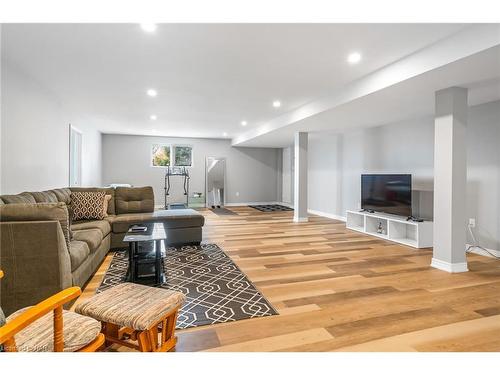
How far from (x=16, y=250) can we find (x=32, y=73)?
271cm

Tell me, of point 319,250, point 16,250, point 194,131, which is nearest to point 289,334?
point 16,250

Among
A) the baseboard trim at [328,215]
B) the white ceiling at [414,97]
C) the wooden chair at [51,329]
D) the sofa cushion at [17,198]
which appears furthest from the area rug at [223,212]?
the wooden chair at [51,329]

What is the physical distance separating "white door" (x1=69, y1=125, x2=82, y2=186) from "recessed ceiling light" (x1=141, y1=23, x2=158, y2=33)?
3.91 metres

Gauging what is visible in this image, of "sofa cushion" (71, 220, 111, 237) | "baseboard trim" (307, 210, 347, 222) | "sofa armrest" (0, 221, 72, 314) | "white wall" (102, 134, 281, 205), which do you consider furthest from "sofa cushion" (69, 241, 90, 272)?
"white wall" (102, 134, 281, 205)

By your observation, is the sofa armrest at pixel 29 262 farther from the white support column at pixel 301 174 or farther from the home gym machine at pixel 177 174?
the home gym machine at pixel 177 174

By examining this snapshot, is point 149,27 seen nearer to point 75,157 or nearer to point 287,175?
point 75,157

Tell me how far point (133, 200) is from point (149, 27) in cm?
306

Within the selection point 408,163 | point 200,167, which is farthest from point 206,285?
point 200,167

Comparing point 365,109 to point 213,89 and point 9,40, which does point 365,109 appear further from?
point 9,40

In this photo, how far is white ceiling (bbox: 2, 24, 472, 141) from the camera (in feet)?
8.25

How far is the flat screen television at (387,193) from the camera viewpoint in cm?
476

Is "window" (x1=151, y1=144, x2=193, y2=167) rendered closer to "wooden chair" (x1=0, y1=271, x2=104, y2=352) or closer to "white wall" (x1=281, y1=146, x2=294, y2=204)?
"white wall" (x1=281, y1=146, x2=294, y2=204)

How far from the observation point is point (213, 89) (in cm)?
427

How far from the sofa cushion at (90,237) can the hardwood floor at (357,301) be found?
350mm
